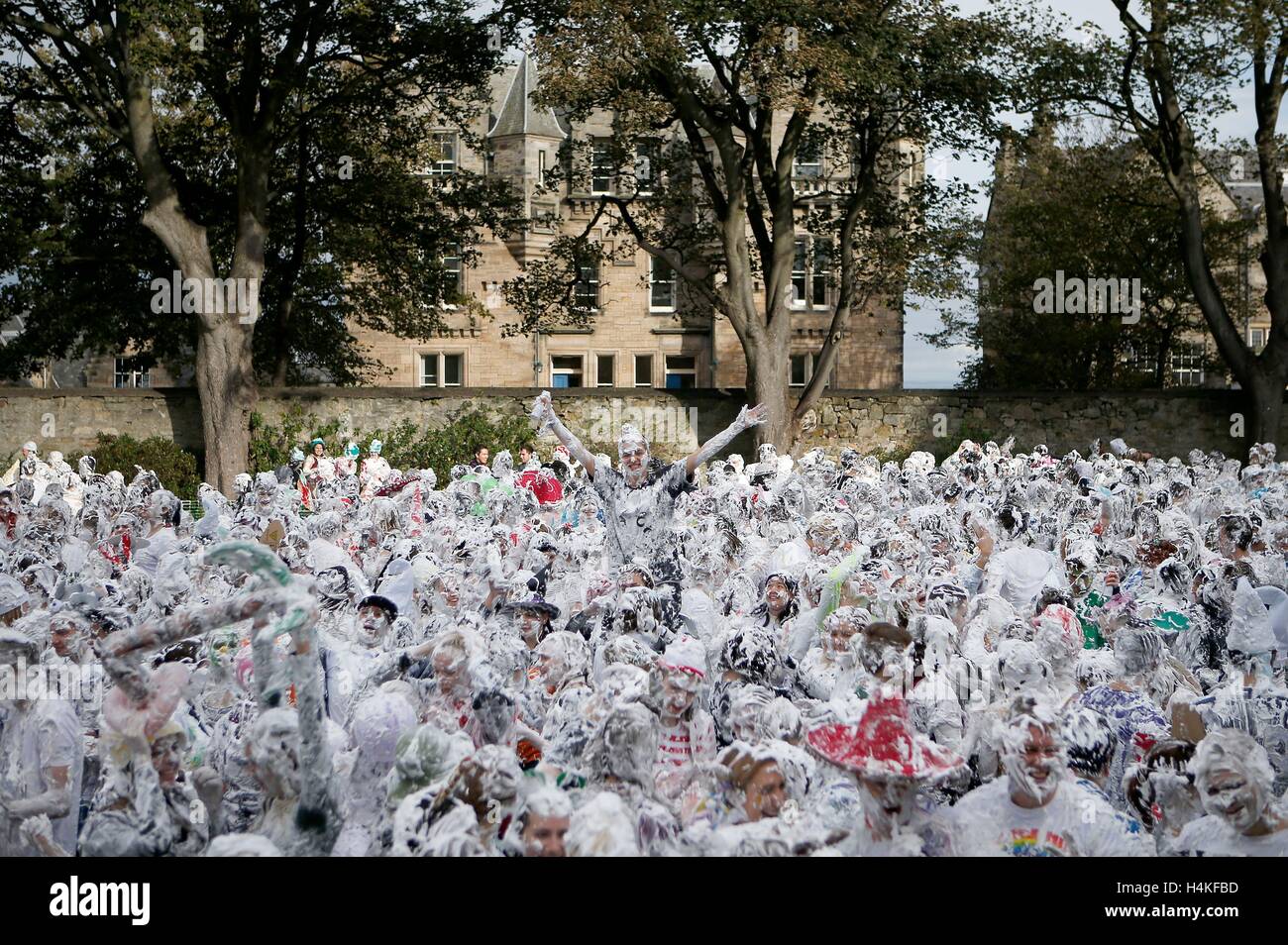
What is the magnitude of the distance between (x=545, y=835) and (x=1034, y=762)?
1511mm

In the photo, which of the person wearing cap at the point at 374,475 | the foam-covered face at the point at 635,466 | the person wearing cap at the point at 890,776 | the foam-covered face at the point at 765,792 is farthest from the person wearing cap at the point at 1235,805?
the person wearing cap at the point at 374,475

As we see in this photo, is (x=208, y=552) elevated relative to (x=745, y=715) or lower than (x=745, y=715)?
elevated

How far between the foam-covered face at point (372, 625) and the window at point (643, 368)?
38.2 m

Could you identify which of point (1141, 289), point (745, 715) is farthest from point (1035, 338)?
point (745, 715)

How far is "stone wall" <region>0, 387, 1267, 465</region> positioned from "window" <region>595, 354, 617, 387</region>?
16.7 metres

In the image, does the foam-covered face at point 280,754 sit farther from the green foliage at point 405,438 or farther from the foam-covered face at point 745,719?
the green foliage at point 405,438

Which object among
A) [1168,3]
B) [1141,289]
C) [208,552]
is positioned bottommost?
[208,552]

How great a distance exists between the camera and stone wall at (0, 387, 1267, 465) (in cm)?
2817

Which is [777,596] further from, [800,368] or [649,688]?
[800,368]

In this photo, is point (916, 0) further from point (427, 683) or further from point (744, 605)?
point (427, 683)

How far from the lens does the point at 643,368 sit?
4619cm

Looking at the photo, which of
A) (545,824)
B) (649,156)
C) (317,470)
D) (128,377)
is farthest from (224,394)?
(128,377)
